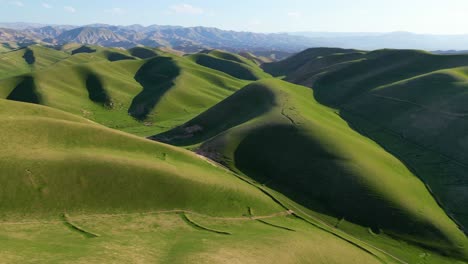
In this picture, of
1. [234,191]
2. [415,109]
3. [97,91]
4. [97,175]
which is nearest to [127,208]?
[97,175]

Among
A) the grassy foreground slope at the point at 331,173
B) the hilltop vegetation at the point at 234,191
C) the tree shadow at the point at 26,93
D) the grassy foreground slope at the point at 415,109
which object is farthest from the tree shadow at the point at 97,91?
the grassy foreground slope at the point at 415,109

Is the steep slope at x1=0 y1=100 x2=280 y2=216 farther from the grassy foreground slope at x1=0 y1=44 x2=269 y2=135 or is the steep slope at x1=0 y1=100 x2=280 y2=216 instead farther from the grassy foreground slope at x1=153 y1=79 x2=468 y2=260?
the grassy foreground slope at x1=0 y1=44 x2=269 y2=135

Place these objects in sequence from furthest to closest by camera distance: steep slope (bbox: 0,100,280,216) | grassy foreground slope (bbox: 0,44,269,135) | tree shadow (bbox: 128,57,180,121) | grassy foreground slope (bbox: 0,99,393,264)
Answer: tree shadow (bbox: 128,57,180,121) < grassy foreground slope (bbox: 0,44,269,135) < steep slope (bbox: 0,100,280,216) < grassy foreground slope (bbox: 0,99,393,264)

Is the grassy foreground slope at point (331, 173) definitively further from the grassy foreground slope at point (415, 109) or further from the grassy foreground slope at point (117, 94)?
the grassy foreground slope at point (117, 94)

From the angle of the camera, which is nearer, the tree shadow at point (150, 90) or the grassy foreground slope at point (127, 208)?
the grassy foreground slope at point (127, 208)

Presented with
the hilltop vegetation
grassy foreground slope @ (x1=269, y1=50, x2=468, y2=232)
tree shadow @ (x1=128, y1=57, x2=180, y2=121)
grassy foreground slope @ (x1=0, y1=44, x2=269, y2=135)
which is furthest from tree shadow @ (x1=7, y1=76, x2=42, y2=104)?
grassy foreground slope @ (x1=269, y1=50, x2=468, y2=232)

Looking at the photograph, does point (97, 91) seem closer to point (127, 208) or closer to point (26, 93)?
point (26, 93)
